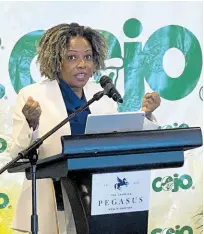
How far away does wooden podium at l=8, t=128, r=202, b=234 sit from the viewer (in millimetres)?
1729

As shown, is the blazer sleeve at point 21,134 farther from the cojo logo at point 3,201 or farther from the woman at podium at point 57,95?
the cojo logo at point 3,201

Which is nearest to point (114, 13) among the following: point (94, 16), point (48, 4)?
point (94, 16)

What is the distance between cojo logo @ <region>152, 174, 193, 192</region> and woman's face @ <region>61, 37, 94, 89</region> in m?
0.99

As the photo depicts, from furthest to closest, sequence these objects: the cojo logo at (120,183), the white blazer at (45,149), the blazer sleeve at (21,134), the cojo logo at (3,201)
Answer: the cojo logo at (3,201), the white blazer at (45,149), the blazer sleeve at (21,134), the cojo logo at (120,183)

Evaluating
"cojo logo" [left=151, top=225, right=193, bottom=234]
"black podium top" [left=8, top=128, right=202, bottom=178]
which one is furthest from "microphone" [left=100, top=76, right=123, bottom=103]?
"cojo logo" [left=151, top=225, right=193, bottom=234]

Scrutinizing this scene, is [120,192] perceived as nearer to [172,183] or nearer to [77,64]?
[77,64]

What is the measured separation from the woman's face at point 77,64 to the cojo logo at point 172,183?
3.23 ft

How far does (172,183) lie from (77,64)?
3.69ft

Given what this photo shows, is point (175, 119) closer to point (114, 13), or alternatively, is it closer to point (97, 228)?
point (114, 13)

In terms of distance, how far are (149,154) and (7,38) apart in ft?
4.84

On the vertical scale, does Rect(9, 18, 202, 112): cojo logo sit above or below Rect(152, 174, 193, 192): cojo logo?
above

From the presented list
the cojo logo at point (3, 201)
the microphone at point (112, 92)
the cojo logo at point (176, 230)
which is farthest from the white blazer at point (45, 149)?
the cojo logo at point (176, 230)

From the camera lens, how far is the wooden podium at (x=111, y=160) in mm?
1729

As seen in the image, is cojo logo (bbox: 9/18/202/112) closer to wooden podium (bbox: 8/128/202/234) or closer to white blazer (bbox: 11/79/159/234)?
white blazer (bbox: 11/79/159/234)
